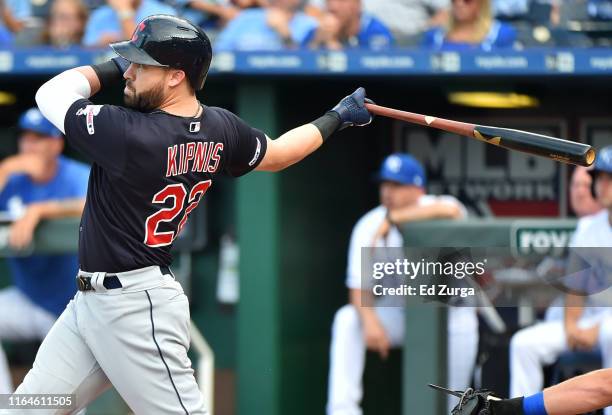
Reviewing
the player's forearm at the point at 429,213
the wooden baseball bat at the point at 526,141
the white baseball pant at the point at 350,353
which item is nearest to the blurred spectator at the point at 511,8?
the player's forearm at the point at 429,213

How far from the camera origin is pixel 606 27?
6277 millimetres

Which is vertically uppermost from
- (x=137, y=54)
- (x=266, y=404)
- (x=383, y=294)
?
(x=137, y=54)

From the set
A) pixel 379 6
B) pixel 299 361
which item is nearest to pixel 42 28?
pixel 379 6

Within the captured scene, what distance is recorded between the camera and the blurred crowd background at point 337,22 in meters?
6.24

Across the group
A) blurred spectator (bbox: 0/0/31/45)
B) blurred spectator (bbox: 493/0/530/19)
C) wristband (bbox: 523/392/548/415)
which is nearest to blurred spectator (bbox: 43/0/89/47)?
blurred spectator (bbox: 0/0/31/45)

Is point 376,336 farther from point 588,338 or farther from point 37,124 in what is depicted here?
point 37,124

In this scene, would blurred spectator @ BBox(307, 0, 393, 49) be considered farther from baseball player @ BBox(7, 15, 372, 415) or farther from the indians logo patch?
the indians logo patch

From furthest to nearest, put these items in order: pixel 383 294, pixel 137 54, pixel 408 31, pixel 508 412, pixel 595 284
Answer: pixel 408 31
pixel 383 294
pixel 595 284
pixel 508 412
pixel 137 54

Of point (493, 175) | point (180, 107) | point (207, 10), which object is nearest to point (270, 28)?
point (207, 10)

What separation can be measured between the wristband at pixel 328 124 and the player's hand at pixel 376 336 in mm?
1759

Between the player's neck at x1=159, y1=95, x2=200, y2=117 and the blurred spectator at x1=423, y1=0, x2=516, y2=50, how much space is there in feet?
8.84

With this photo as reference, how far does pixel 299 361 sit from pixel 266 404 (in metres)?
0.42

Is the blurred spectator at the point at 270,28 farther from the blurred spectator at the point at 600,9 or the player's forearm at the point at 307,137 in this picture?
the player's forearm at the point at 307,137

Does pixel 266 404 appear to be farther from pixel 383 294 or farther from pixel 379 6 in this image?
pixel 379 6
